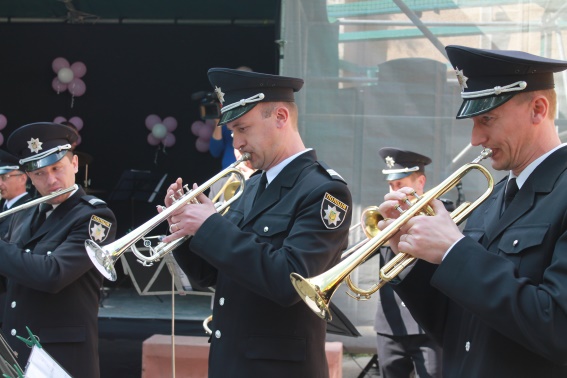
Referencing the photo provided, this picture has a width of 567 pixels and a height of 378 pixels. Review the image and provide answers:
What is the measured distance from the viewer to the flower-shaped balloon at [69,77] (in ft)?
33.9

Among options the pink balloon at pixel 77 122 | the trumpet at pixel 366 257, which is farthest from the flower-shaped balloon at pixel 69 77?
the trumpet at pixel 366 257

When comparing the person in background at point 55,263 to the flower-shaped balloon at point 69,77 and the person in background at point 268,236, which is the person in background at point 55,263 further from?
the flower-shaped balloon at point 69,77

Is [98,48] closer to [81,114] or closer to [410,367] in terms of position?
[81,114]

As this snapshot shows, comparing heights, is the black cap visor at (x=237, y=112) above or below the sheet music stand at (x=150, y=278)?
above

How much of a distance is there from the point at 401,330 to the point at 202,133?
228 inches

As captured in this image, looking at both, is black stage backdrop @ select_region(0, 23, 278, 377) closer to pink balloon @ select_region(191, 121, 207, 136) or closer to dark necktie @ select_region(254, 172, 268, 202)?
pink balloon @ select_region(191, 121, 207, 136)

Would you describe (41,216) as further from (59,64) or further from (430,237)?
(59,64)

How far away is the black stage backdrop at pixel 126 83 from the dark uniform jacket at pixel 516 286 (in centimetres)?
820

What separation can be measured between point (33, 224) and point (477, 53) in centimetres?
274

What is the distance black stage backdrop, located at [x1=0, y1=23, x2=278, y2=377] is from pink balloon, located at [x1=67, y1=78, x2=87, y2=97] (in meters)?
0.15

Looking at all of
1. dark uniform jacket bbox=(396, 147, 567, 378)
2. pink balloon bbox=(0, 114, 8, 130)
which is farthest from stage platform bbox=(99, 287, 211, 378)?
dark uniform jacket bbox=(396, 147, 567, 378)

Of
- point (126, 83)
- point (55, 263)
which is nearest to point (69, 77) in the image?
point (126, 83)

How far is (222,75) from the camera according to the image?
3.09 m

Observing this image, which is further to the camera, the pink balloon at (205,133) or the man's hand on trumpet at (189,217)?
the pink balloon at (205,133)
